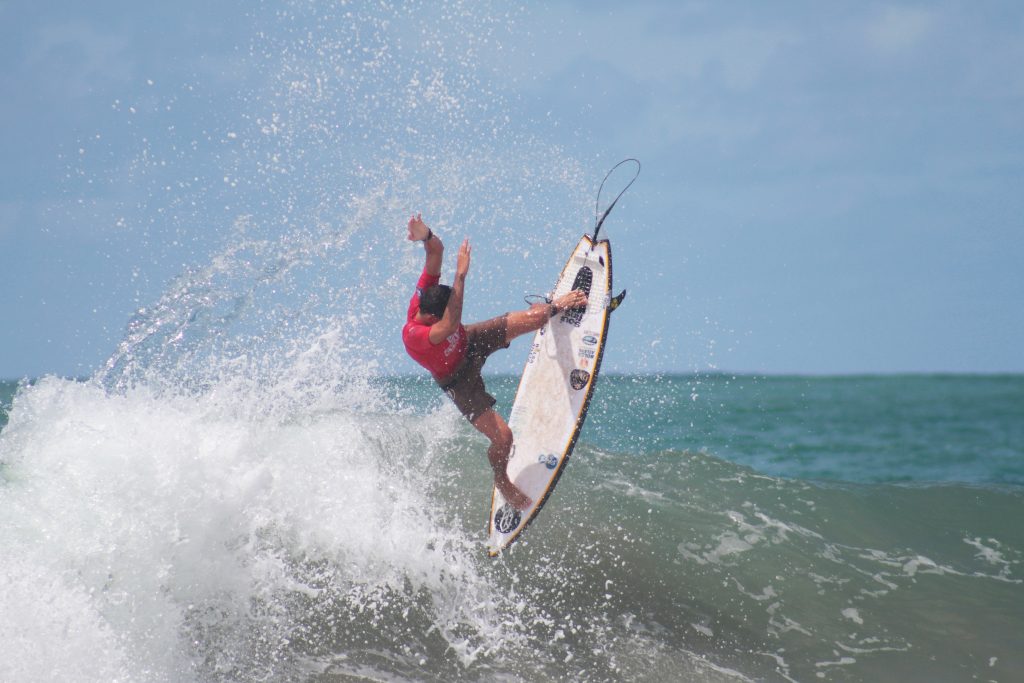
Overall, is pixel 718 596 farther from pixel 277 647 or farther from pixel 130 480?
pixel 130 480

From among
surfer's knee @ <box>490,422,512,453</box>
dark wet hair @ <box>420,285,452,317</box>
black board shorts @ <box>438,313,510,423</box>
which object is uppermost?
dark wet hair @ <box>420,285,452,317</box>

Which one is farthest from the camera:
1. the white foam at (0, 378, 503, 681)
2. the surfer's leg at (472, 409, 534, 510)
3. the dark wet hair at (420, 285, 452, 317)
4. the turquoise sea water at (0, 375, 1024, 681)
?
the surfer's leg at (472, 409, 534, 510)

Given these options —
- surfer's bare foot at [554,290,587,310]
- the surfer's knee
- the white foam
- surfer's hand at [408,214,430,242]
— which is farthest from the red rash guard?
the white foam

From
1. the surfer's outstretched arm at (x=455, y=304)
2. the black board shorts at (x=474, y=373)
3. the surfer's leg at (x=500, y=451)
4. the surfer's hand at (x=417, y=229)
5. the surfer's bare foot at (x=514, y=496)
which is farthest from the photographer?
the surfer's bare foot at (x=514, y=496)

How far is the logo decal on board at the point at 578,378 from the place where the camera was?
22.5 ft

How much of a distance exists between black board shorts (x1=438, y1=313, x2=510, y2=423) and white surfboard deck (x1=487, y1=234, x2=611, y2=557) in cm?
58

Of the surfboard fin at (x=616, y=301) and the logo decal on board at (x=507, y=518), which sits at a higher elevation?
the surfboard fin at (x=616, y=301)

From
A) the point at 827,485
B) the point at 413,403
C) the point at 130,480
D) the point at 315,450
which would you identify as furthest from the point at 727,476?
the point at 130,480

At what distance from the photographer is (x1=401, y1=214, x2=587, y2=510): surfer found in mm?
5941

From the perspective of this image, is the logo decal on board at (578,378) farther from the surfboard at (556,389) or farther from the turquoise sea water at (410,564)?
the turquoise sea water at (410,564)

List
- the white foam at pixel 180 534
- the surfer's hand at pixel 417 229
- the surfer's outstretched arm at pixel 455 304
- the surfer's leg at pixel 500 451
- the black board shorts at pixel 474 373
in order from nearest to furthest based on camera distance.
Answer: the white foam at pixel 180 534
the surfer's hand at pixel 417 229
the surfer's outstretched arm at pixel 455 304
the surfer's leg at pixel 500 451
the black board shorts at pixel 474 373

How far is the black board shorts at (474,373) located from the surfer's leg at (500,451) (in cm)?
10

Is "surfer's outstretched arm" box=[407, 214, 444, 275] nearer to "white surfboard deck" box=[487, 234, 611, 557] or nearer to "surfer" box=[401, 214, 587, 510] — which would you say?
"surfer" box=[401, 214, 587, 510]

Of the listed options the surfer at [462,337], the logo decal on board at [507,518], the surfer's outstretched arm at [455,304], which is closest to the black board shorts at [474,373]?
the surfer at [462,337]
